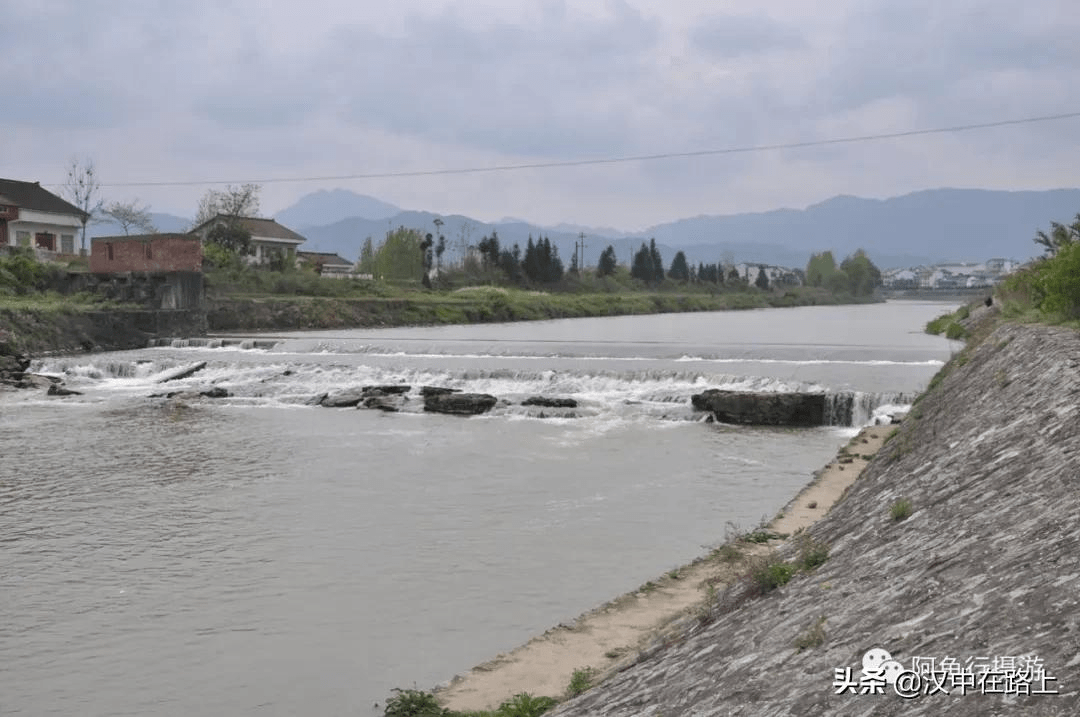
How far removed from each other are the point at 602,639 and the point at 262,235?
7698 cm

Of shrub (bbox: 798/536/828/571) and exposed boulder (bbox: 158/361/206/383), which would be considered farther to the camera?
exposed boulder (bbox: 158/361/206/383)

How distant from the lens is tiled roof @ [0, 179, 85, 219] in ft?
197

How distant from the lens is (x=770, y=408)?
21953 mm

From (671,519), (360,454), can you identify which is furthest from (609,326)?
(671,519)

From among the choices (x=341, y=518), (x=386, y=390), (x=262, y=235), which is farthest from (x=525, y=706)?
(x=262, y=235)

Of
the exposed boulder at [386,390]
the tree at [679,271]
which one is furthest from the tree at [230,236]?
the tree at [679,271]

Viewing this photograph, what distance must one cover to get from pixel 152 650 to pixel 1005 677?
6.89m

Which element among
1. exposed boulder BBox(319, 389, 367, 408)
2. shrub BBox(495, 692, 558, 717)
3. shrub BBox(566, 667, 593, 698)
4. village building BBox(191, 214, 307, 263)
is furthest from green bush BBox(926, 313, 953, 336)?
shrub BBox(495, 692, 558, 717)

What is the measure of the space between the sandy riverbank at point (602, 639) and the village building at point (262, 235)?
63.8 meters

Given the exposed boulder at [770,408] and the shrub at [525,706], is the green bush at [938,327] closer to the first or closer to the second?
→ the exposed boulder at [770,408]

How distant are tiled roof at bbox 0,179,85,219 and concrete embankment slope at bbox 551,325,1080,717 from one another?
205 feet

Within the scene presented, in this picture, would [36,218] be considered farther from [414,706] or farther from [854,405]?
[414,706]

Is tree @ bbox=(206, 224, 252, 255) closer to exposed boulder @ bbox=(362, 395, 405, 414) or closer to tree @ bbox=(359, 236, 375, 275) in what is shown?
tree @ bbox=(359, 236, 375, 275)

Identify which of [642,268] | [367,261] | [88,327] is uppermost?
[642,268]
